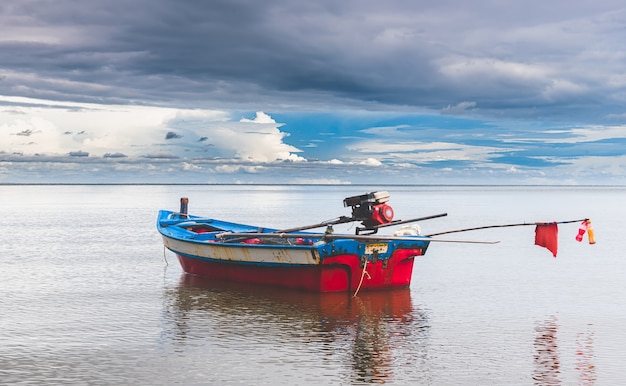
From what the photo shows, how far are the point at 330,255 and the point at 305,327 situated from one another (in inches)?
158

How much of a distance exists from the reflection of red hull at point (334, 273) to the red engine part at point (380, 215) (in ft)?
3.82

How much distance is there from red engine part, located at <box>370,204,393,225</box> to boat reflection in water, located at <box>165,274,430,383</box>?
93.0 inches

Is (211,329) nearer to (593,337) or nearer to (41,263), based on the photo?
(593,337)

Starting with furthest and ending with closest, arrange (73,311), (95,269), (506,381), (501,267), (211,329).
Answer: (501,267) < (95,269) < (73,311) < (211,329) < (506,381)

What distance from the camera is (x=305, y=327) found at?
19.8m

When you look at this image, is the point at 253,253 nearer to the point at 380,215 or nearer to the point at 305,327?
the point at 380,215

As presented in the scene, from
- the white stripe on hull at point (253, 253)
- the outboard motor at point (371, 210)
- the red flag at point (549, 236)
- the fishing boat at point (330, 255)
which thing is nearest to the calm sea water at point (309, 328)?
the fishing boat at point (330, 255)

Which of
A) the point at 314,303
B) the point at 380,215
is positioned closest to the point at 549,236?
the point at 380,215

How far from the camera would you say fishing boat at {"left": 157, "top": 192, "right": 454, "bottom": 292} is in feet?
77.8

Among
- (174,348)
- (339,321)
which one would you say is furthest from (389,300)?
(174,348)

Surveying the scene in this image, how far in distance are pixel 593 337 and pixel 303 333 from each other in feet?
23.6

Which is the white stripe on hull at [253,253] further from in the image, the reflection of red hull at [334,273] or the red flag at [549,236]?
the red flag at [549,236]

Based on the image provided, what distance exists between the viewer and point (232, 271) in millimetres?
27156

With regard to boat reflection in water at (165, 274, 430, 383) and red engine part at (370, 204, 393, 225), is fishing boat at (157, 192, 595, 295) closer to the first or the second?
red engine part at (370, 204, 393, 225)
